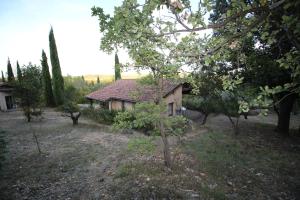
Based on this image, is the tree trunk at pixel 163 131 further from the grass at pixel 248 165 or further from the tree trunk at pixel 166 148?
the grass at pixel 248 165

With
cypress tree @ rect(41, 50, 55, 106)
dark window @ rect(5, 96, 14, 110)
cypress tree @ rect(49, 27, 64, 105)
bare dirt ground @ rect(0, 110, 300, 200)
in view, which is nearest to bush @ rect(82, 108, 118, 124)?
bare dirt ground @ rect(0, 110, 300, 200)

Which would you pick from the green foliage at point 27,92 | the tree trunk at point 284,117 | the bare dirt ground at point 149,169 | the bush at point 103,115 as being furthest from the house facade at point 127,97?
the tree trunk at point 284,117

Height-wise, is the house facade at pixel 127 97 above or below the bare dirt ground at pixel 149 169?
above

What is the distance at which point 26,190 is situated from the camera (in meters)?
8.12

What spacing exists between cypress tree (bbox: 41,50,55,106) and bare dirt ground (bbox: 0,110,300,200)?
56.9ft

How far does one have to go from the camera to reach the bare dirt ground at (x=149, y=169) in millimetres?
7898

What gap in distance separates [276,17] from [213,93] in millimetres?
13600

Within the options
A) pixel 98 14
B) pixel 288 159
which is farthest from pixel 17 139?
pixel 288 159

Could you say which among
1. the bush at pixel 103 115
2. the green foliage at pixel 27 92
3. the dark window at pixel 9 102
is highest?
the green foliage at pixel 27 92

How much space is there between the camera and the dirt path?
26.3 feet

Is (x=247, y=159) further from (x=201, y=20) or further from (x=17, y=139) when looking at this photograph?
(x=17, y=139)

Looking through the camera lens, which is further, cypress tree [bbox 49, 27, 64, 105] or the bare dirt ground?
cypress tree [bbox 49, 27, 64, 105]

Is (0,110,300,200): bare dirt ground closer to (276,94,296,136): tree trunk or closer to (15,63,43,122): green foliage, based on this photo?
(276,94,296,136): tree trunk

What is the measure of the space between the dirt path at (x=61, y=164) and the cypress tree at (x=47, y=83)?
1587cm
